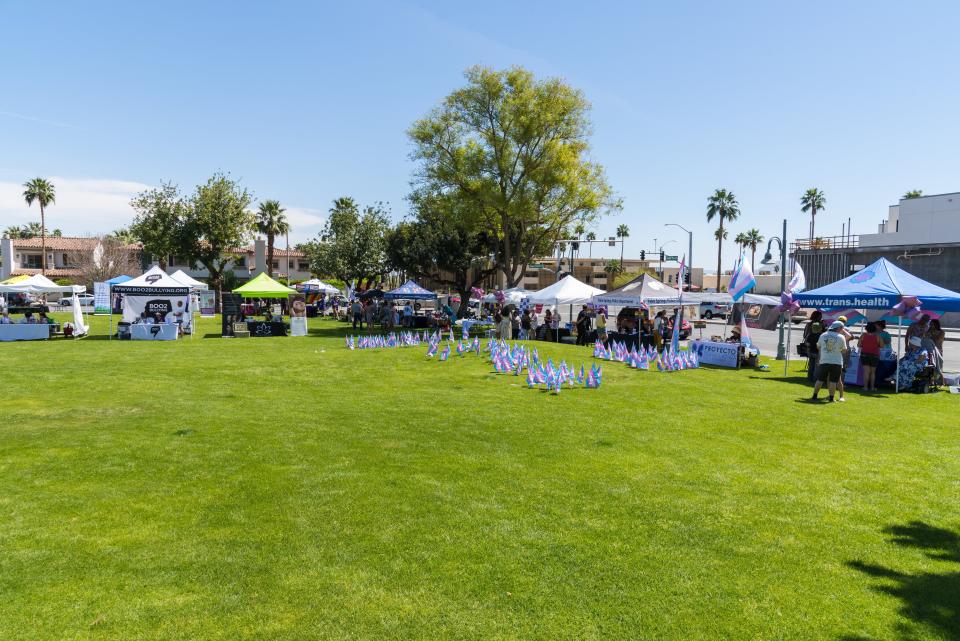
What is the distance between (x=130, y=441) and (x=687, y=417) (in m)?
9.11

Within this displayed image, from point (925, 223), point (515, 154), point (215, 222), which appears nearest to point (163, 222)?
point (215, 222)

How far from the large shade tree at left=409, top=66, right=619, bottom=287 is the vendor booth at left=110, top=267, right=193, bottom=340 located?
1435cm

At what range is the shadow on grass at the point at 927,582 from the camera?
4.22 meters

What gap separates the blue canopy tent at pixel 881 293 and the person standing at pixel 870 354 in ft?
1.53

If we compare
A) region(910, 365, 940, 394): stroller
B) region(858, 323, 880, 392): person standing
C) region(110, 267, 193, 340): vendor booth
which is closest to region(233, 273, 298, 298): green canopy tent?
region(110, 267, 193, 340): vendor booth

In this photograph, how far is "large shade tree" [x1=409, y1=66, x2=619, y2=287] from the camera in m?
31.2

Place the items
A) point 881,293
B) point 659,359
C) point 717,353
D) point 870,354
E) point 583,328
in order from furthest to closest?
point 583,328 < point 717,353 < point 659,359 < point 881,293 < point 870,354

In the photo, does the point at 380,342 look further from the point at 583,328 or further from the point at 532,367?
the point at 532,367

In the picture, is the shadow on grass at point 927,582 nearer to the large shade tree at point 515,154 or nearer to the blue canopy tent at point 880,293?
the blue canopy tent at point 880,293

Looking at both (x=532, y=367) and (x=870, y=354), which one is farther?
(x=532, y=367)

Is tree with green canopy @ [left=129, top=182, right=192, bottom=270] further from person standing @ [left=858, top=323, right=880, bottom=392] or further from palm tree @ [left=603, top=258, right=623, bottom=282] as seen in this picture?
palm tree @ [left=603, top=258, right=623, bottom=282]

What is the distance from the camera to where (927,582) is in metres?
4.76

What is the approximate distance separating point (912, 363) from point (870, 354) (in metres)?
0.98

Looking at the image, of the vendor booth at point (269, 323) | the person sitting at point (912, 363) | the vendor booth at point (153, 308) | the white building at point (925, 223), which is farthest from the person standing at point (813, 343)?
the white building at point (925, 223)
